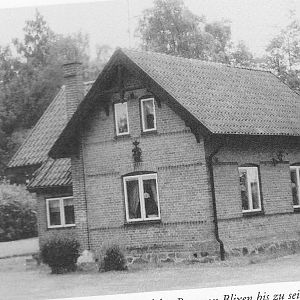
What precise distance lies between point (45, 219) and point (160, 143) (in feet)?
18.7

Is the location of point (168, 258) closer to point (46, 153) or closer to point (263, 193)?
point (263, 193)

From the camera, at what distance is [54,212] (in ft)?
Answer: 74.3

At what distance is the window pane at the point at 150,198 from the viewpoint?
19109 mm

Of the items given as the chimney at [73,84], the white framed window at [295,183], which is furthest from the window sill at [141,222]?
the white framed window at [295,183]

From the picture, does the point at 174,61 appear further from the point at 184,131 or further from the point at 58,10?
the point at 58,10

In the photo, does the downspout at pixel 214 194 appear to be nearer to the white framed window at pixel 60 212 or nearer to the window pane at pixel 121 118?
the window pane at pixel 121 118

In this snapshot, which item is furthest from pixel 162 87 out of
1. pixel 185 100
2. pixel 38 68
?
pixel 38 68

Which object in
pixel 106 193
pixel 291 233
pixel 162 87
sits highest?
pixel 162 87

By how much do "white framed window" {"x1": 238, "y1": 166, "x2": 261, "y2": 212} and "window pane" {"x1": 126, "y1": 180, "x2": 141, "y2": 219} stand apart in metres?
2.91

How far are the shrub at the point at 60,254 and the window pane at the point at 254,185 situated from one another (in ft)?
17.0

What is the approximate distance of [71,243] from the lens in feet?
63.7

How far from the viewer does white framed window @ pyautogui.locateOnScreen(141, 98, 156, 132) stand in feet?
62.9

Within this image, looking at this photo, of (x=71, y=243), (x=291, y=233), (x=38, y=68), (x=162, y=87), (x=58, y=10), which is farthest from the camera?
(x=38, y=68)

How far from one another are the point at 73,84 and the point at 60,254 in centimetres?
571
